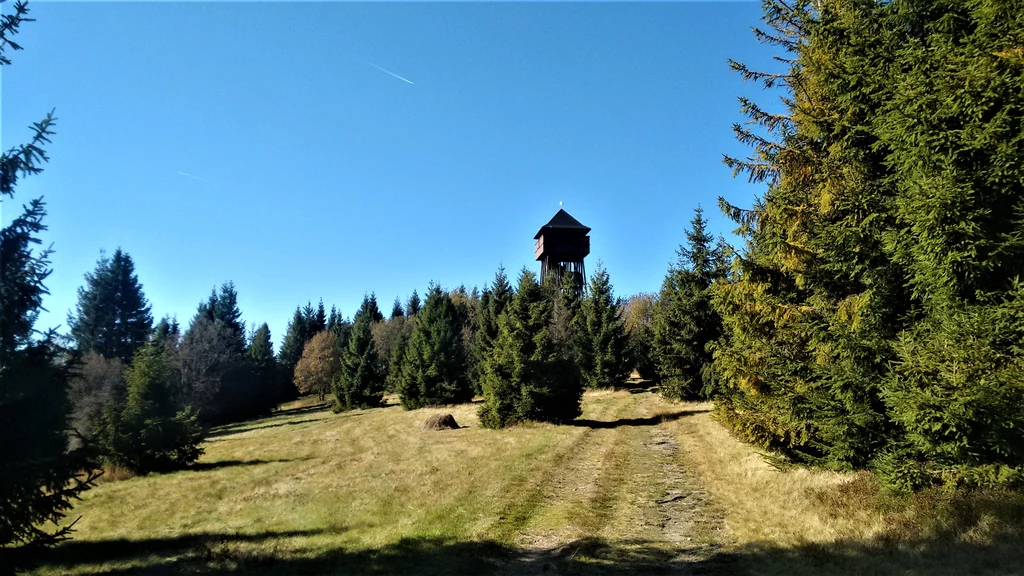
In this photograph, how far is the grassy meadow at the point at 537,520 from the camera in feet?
25.5

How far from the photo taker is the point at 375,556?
8984mm

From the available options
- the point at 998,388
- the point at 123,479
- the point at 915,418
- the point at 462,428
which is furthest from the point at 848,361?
the point at 123,479

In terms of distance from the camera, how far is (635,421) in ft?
90.2

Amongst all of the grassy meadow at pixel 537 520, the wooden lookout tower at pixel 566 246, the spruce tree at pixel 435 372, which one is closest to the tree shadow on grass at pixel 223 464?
the grassy meadow at pixel 537 520

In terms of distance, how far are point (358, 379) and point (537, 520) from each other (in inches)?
1684

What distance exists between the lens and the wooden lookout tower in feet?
187

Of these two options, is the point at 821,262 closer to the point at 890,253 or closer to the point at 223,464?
the point at 890,253

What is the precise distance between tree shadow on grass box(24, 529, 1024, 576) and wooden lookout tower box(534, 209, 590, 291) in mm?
48207

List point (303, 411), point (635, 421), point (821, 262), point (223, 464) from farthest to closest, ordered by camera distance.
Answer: point (303, 411), point (635, 421), point (223, 464), point (821, 262)

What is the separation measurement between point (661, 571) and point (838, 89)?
10.2 meters

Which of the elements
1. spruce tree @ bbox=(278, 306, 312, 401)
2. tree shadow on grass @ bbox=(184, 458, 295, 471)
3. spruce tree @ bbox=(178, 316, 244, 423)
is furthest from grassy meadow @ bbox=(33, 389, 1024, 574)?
spruce tree @ bbox=(278, 306, 312, 401)

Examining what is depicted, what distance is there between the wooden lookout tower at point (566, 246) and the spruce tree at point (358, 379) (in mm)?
20279

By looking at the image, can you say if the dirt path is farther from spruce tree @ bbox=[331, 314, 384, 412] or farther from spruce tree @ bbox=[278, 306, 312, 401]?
spruce tree @ bbox=[278, 306, 312, 401]

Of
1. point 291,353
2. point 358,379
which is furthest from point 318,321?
point 358,379
